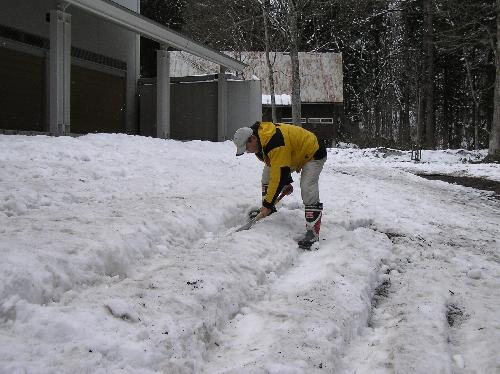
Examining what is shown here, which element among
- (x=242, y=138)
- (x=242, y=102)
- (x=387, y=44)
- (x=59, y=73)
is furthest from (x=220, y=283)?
(x=387, y=44)

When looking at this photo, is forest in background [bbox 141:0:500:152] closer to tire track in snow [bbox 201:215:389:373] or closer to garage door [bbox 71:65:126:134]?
garage door [bbox 71:65:126:134]

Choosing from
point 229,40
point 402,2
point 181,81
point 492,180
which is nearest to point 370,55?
point 402,2

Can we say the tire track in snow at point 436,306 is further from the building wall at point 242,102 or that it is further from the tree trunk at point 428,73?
the tree trunk at point 428,73

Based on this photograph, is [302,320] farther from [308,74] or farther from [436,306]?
[308,74]

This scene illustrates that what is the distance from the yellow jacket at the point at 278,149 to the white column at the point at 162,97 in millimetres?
9277

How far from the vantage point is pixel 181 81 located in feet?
55.8

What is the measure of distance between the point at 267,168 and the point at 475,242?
2.60m

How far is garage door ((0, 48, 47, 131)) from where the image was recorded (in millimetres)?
11180

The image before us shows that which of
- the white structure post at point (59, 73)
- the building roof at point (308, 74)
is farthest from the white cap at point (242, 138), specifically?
the building roof at point (308, 74)

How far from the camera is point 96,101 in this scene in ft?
47.1

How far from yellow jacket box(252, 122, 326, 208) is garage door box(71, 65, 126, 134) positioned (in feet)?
32.2

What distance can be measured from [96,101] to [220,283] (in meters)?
12.1

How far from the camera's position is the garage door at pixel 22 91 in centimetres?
1118

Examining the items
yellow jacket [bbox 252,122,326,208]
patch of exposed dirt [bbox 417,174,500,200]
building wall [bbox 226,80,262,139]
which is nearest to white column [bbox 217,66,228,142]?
building wall [bbox 226,80,262,139]
